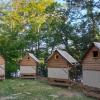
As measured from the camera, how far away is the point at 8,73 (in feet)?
122

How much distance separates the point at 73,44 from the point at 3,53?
359 inches

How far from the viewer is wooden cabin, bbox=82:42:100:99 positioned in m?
21.9

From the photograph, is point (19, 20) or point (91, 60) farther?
point (19, 20)

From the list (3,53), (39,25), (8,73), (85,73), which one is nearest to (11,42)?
(3,53)

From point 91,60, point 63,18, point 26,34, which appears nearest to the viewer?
point 91,60

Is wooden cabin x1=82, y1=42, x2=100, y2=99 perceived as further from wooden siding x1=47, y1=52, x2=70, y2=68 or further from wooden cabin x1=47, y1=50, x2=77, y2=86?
wooden siding x1=47, y1=52, x2=70, y2=68

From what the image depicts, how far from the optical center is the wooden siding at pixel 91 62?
22.2 meters

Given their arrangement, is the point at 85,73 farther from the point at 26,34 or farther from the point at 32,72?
the point at 26,34

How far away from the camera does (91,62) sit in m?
22.8

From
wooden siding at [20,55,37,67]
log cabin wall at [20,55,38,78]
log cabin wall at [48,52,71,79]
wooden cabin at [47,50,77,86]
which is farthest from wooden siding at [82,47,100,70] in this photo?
log cabin wall at [20,55,38,78]

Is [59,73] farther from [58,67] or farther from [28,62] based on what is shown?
[28,62]

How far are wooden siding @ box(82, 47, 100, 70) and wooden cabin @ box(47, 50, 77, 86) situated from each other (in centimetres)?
409

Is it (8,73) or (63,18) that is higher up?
(63,18)

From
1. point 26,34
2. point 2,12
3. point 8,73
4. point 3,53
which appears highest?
point 2,12
